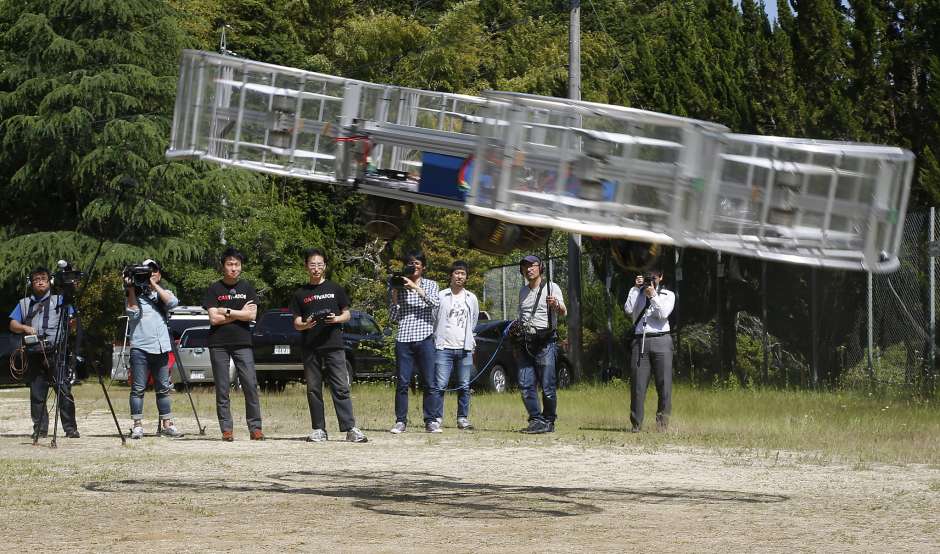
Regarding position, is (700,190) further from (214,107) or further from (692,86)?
(692,86)

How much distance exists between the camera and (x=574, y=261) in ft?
88.2

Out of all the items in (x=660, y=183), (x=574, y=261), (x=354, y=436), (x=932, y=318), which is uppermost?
A: (x=660, y=183)

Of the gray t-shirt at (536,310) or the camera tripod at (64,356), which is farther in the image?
the gray t-shirt at (536,310)

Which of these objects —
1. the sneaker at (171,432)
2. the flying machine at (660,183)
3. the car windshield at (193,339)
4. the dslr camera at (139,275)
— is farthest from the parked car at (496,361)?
the flying machine at (660,183)

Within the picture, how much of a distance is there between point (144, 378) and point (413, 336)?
10.3 feet

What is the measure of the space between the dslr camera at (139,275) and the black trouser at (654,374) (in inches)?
222

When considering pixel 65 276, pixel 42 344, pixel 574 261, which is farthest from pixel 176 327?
pixel 65 276

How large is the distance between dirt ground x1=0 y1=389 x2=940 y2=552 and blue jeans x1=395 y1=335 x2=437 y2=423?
174 centimetres

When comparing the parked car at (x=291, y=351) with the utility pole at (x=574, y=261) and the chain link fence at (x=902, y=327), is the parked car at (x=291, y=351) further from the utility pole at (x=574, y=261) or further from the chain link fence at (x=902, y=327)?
the chain link fence at (x=902, y=327)

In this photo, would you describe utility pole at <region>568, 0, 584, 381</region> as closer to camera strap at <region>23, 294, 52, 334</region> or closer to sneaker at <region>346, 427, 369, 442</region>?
sneaker at <region>346, 427, 369, 442</region>

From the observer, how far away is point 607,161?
9484 millimetres

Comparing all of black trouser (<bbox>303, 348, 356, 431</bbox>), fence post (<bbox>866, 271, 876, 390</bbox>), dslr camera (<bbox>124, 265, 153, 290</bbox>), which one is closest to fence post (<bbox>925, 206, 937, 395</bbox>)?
fence post (<bbox>866, 271, 876, 390</bbox>)

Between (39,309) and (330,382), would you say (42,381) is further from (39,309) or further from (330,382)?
(330,382)

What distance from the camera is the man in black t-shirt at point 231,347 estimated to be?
640 inches
